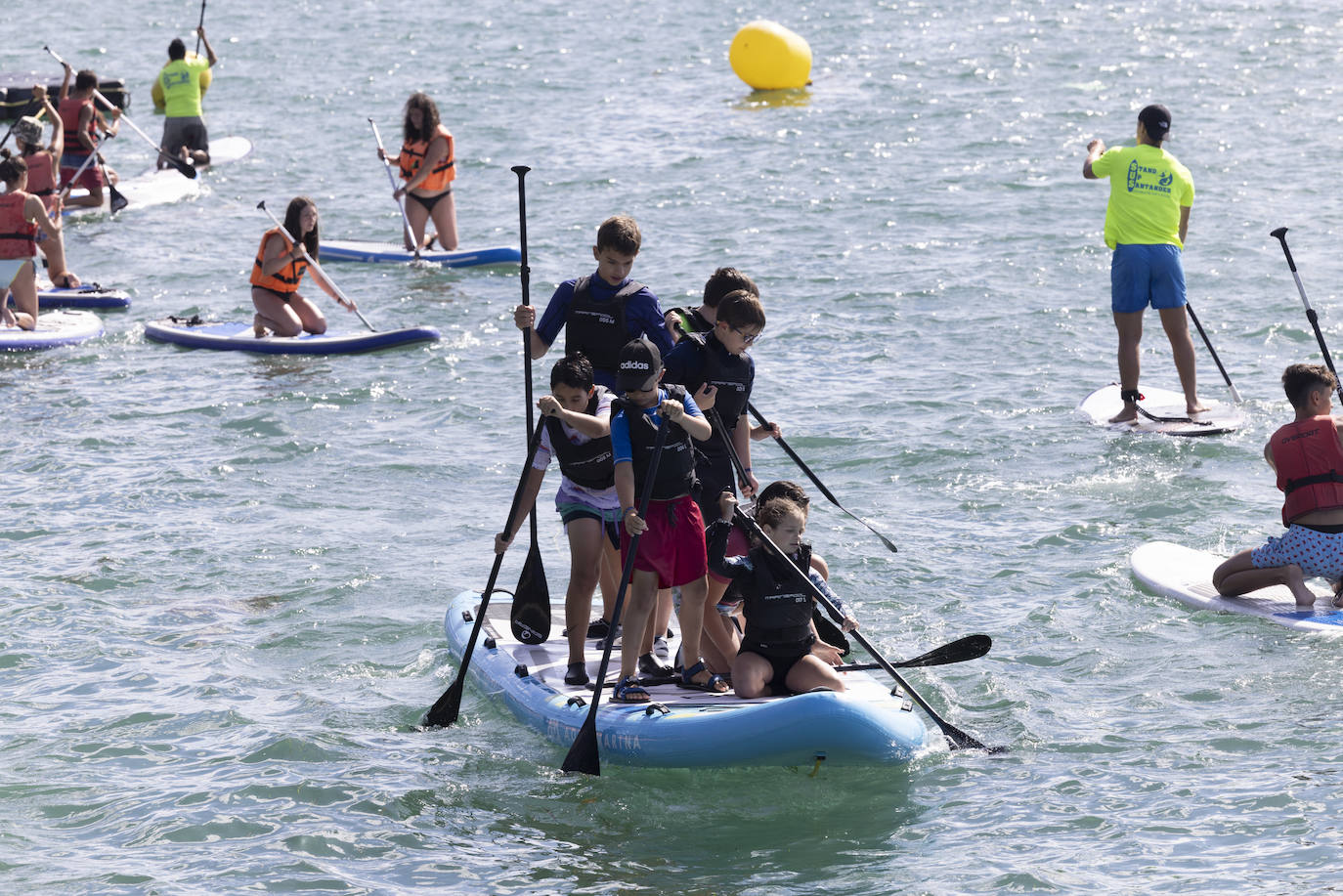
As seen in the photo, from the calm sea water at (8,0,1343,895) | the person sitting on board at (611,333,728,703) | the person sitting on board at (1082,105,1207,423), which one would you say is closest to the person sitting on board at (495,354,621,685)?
the person sitting on board at (611,333,728,703)

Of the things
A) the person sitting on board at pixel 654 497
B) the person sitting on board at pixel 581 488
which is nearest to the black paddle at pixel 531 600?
the person sitting on board at pixel 581 488

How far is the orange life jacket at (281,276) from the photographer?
14.0 metres

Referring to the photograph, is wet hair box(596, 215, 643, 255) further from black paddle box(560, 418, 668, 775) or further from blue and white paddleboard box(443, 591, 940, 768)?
blue and white paddleboard box(443, 591, 940, 768)

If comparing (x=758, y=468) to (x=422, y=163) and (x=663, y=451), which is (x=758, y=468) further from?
(x=422, y=163)

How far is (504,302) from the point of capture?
53.2 ft

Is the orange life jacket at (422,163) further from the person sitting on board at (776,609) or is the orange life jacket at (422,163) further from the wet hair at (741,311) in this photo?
the person sitting on board at (776,609)

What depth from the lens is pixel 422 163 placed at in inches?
653

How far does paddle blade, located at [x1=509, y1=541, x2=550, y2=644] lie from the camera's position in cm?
782

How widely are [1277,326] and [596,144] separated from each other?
11.6 meters

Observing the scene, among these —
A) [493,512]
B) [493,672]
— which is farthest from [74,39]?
[493,672]

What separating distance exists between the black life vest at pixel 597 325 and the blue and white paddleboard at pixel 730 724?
1.42 m

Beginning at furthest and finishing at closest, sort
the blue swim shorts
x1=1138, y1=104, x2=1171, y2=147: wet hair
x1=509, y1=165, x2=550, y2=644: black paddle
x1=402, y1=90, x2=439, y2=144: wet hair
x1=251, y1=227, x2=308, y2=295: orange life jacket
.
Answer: x1=402, y1=90, x2=439, y2=144: wet hair
x1=251, y1=227, x2=308, y2=295: orange life jacket
the blue swim shorts
x1=1138, y1=104, x2=1171, y2=147: wet hair
x1=509, y1=165, x2=550, y2=644: black paddle

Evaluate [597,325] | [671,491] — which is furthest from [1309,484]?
[597,325]

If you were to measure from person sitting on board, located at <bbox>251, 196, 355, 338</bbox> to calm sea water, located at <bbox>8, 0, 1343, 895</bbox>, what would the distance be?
0.47 m
